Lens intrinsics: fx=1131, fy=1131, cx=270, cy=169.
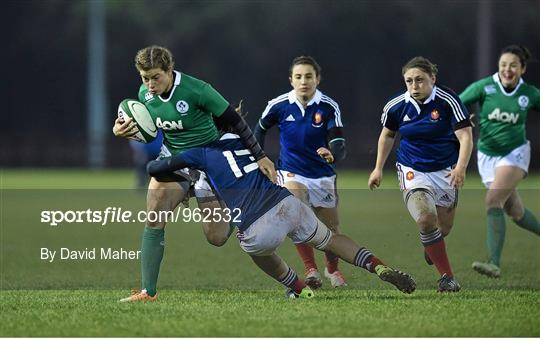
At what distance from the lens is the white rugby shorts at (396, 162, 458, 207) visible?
8.03 metres

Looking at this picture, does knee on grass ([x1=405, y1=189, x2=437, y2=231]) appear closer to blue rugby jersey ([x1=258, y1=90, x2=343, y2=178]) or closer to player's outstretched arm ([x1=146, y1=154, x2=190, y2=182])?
blue rugby jersey ([x1=258, y1=90, x2=343, y2=178])

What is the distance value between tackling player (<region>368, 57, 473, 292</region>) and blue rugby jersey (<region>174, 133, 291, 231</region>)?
1108mm

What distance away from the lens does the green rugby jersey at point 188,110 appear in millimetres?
7059

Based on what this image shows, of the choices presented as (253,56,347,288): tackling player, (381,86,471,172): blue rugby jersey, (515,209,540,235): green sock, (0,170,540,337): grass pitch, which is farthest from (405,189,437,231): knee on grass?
(515,209,540,235): green sock

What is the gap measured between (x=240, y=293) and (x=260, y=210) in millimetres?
983

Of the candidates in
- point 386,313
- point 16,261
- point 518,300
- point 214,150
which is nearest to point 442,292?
point 518,300

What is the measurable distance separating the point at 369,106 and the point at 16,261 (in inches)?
986

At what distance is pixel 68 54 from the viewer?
37281mm

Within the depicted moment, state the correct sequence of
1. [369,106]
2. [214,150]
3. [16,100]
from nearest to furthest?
[214,150] < [369,106] < [16,100]

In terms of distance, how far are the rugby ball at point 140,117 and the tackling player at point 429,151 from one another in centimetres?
166

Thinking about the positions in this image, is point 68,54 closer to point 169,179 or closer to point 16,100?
point 16,100

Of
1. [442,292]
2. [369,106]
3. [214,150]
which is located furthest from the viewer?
[369,106]

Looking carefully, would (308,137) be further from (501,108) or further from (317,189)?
(501,108)

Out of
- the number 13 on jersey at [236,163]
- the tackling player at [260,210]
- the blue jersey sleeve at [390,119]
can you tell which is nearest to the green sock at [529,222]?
the blue jersey sleeve at [390,119]
